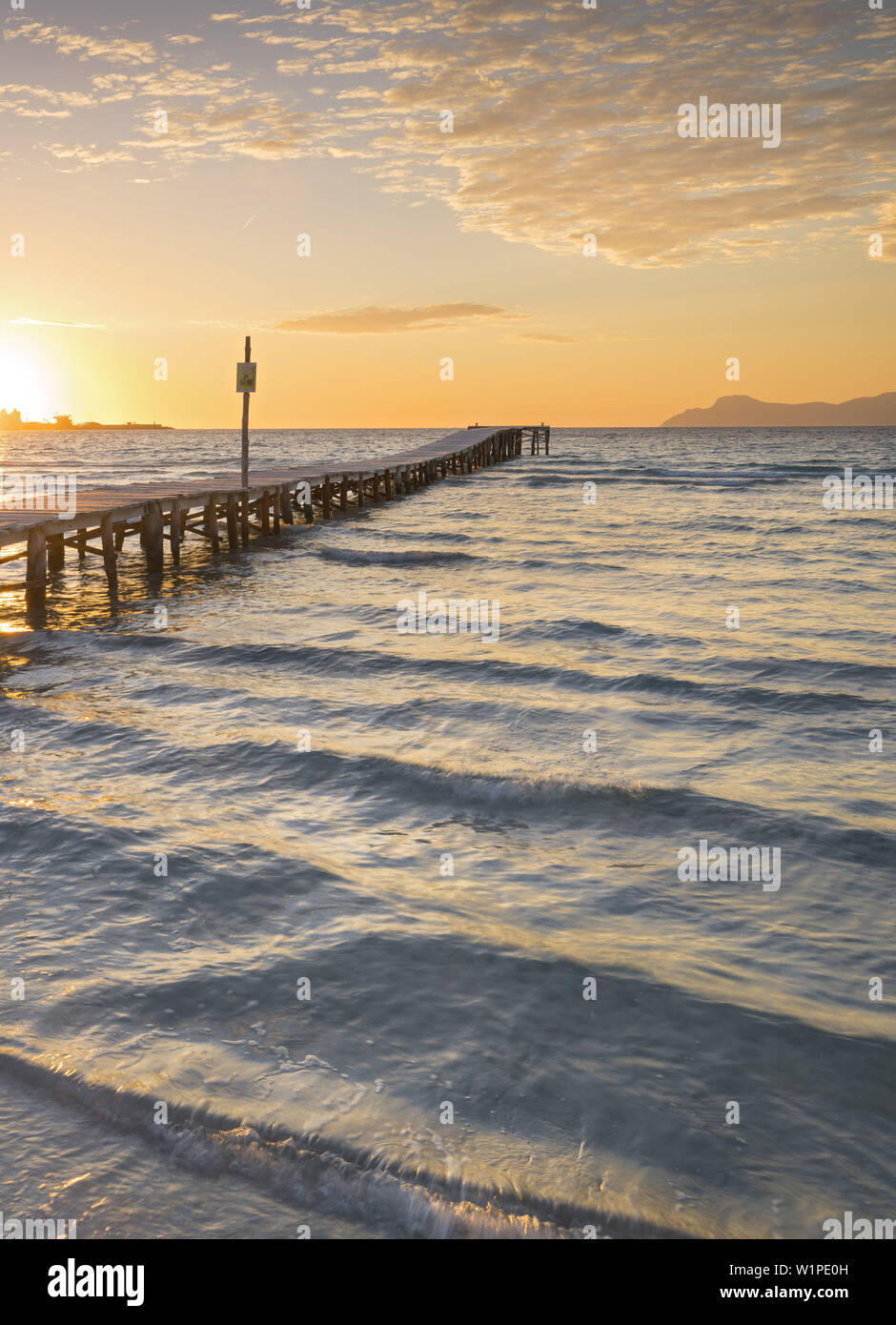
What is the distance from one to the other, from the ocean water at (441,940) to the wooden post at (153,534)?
6.19 meters

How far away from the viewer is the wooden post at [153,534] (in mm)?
18094

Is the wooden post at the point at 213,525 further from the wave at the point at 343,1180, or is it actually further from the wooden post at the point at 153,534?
the wave at the point at 343,1180

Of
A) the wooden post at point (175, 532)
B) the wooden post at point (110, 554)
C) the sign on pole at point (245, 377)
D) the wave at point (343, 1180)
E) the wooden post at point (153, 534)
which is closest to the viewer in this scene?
the wave at point (343, 1180)

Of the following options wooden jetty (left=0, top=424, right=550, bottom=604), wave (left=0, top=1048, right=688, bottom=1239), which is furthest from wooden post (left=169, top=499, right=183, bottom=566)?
wave (left=0, top=1048, right=688, bottom=1239)

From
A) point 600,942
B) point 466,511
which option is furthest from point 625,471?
point 600,942

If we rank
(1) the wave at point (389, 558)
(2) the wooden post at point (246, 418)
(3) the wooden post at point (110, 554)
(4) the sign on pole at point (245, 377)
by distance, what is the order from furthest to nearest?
(1) the wave at point (389, 558), (2) the wooden post at point (246, 418), (4) the sign on pole at point (245, 377), (3) the wooden post at point (110, 554)

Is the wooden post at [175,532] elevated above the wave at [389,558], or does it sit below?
above

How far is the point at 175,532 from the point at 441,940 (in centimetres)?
1615

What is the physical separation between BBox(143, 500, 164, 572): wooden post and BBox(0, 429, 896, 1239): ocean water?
A: 6.19 meters

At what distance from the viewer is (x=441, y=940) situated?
5.20 metres

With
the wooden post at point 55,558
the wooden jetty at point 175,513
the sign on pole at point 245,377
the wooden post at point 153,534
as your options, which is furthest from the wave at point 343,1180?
the sign on pole at point 245,377

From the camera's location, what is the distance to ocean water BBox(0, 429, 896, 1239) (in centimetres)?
345

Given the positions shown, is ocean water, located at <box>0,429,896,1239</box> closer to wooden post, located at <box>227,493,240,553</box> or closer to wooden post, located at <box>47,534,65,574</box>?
wooden post, located at <box>47,534,65,574</box>
